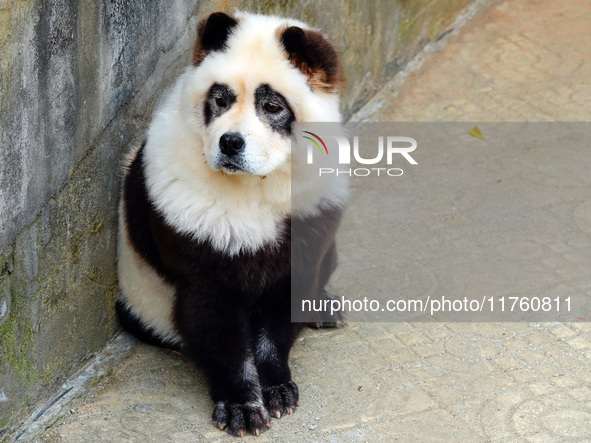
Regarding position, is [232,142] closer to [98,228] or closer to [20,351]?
[98,228]

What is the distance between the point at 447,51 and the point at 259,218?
364cm

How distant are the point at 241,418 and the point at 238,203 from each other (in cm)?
91

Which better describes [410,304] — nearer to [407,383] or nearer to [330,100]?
[407,383]

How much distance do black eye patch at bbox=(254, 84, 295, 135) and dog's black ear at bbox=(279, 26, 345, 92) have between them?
171 mm

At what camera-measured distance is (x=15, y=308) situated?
345 centimetres

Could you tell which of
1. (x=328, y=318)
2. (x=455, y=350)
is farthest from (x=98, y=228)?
(x=455, y=350)

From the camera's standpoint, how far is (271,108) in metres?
3.47

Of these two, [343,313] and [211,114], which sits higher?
[211,114]

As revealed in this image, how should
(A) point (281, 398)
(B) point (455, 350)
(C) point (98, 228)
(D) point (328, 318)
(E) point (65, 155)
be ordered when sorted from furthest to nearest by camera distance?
(D) point (328, 318)
(B) point (455, 350)
(C) point (98, 228)
(A) point (281, 398)
(E) point (65, 155)

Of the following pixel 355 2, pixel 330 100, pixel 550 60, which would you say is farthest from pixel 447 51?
pixel 330 100

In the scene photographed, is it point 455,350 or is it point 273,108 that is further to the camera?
point 455,350

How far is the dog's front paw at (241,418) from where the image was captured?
3.65m

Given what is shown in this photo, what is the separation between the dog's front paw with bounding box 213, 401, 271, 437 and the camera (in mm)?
3650

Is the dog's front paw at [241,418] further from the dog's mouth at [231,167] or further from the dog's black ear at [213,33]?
the dog's black ear at [213,33]
